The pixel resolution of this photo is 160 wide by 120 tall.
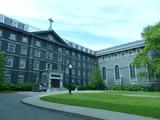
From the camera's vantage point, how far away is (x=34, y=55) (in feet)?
156

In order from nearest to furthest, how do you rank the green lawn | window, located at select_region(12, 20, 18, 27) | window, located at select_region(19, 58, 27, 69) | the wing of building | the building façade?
the green lawn, the building façade, the wing of building, window, located at select_region(19, 58, 27, 69), window, located at select_region(12, 20, 18, 27)

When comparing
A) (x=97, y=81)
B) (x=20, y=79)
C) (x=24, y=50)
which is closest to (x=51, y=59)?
(x=24, y=50)

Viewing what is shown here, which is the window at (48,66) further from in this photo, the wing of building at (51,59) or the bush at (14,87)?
the bush at (14,87)

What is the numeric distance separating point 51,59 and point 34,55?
19.1 ft

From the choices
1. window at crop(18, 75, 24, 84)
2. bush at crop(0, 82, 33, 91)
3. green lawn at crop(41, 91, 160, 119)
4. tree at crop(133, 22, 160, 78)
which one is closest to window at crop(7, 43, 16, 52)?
window at crop(18, 75, 24, 84)

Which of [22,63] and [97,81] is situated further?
[97,81]

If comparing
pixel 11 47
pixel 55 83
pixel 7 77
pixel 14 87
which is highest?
pixel 11 47

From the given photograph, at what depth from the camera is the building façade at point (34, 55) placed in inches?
1672

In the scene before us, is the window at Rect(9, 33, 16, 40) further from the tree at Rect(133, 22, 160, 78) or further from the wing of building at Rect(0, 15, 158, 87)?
the tree at Rect(133, 22, 160, 78)

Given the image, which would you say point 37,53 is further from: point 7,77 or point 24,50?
point 7,77

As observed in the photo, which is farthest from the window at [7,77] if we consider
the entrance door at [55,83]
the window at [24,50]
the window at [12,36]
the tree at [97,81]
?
the tree at [97,81]

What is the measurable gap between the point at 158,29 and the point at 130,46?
A: 63.7 ft

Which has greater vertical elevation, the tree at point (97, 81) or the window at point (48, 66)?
the window at point (48, 66)

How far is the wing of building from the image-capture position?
43.1 m
